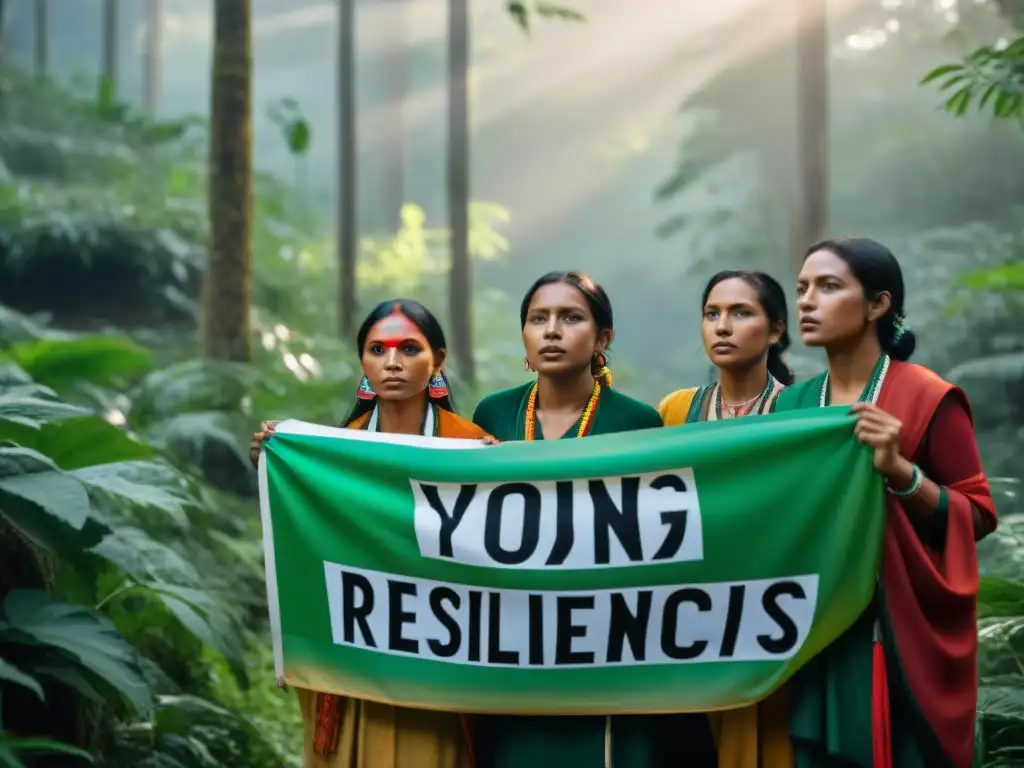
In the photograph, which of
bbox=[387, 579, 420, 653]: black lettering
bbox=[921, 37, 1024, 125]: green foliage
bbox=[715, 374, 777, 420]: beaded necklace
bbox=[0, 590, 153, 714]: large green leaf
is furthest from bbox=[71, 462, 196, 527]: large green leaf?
bbox=[921, 37, 1024, 125]: green foliage

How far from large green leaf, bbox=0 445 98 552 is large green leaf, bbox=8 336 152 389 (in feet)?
8.61

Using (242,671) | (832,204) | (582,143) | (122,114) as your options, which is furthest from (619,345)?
(242,671)

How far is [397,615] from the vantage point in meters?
3.52

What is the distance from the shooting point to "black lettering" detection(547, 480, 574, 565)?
338cm

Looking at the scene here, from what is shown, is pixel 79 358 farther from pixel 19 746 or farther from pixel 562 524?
pixel 562 524

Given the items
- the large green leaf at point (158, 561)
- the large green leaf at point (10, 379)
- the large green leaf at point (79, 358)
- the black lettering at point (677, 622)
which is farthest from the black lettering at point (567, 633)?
the large green leaf at point (79, 358)

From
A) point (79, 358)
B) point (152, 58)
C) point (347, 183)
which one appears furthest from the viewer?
point (152, 58)

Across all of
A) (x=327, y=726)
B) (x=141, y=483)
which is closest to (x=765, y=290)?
(x=327, y=726)

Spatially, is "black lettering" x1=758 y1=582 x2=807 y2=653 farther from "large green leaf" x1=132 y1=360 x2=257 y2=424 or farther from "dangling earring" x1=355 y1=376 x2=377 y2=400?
"large green leaf" x1=132 y1=360 x2=257 y2=424

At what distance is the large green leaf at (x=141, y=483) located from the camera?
14.1ft

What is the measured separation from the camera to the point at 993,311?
12812 mm

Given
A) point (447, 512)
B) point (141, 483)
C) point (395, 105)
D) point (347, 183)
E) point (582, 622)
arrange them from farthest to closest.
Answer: point (395, 105), point (347, 183), point (141, 483), point (447, 512), point (582, 622)

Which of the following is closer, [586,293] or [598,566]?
[598,566]

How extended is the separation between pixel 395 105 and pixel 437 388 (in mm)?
27819
